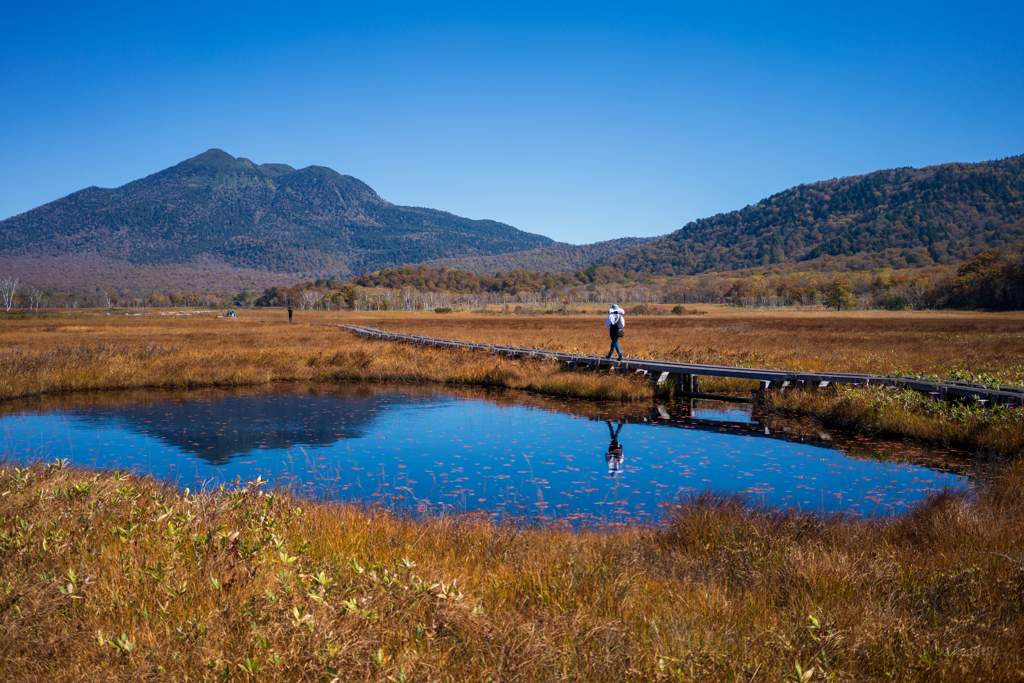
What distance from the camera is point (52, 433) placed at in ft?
49.3

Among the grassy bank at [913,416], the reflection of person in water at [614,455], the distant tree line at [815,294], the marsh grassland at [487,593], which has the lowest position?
the reflection of person in water at [614,455]

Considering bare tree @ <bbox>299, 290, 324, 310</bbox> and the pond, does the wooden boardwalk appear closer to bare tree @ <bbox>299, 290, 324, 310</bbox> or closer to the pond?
the pond

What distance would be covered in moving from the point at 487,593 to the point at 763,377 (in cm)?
1626

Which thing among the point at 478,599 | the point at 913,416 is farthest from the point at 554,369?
the point at 478,599

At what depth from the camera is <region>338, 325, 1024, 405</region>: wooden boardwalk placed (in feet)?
45.9

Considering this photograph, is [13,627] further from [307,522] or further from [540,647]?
[540,647]

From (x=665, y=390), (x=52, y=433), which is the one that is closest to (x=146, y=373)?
(x=52, y=433)

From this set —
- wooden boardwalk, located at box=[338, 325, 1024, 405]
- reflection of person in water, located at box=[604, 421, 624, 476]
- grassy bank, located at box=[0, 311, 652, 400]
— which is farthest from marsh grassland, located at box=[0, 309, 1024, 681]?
grassy bank, located at box=[0, 311, 652, 400]

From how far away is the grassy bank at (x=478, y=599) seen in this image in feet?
12.6

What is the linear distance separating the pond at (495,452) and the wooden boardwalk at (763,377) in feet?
3.90

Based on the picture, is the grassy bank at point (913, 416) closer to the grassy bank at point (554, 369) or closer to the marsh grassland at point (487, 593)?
the grassy bank at point (554, 369)

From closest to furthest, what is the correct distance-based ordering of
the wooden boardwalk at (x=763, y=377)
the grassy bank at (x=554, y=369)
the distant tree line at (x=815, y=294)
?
the wooden boardwalk at (x=763, y=377) → the grassy bank at (x=554, y=369) → the distant tree line at (x=815, y=294)

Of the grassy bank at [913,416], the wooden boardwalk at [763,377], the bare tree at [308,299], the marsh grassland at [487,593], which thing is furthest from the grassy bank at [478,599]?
the bare tree at [308,299]

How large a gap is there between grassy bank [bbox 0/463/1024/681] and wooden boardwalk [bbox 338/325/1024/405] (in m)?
8.85
